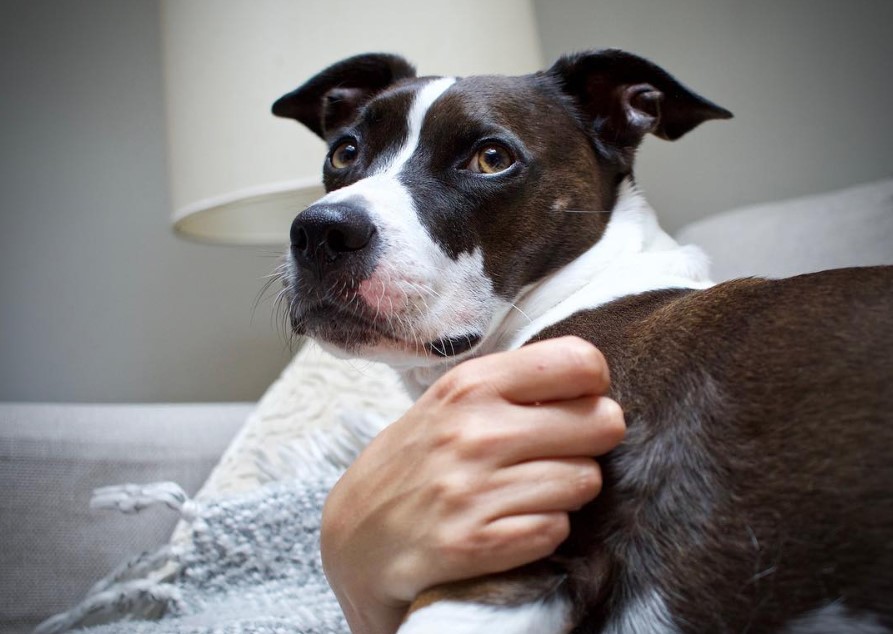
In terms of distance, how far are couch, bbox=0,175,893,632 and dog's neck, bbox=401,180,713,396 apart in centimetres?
61

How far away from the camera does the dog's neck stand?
1032 millimetres

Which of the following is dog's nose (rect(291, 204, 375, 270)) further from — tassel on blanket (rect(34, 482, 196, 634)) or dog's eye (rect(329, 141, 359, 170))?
tassel on blanket (rect(34, 482, 196, 634))

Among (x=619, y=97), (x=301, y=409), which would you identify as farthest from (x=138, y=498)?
(x=619, y=97)

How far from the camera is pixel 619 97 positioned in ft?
4.17

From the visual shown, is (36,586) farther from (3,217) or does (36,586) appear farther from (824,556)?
(3,217)

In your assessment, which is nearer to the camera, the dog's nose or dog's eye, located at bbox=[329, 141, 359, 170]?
the dog's nose

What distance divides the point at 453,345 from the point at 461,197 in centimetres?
22

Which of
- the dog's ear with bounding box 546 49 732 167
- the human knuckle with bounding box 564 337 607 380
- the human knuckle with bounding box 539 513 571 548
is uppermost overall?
the dog's ear with bounding box 546 49 732 167

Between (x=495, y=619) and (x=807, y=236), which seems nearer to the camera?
(x=495, y=619)

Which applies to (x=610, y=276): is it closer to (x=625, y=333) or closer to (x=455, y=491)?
(x=625, y=333)

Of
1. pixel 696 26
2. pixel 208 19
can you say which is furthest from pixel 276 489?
pixel 696 26

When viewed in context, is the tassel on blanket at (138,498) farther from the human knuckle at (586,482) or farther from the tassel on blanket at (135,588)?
the human knuckle at (586,482)

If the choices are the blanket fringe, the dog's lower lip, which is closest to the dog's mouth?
the dog's lower lip

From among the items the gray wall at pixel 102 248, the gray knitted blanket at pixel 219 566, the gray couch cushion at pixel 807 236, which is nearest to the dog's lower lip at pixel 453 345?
the gray knitted blanket at pixel 219 566
